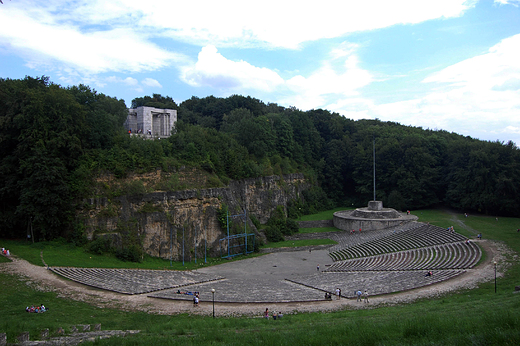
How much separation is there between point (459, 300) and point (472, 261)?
34.4 ft

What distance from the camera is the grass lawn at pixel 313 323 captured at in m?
9.93

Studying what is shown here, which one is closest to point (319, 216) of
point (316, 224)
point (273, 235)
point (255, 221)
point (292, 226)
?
point (316, 224)

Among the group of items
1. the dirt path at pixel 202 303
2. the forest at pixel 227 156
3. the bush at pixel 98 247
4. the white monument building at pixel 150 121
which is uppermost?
the white monument building at pixel 150 121

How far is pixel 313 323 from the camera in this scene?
45.9 feet

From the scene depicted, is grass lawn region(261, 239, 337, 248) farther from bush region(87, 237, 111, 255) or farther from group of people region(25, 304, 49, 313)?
group of people region(25, 304, 49, 313)

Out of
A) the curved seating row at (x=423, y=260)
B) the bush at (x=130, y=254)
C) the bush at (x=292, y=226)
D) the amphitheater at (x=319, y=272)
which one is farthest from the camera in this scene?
the bush at (x=292, y=226)

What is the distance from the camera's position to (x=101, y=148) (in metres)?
35.9

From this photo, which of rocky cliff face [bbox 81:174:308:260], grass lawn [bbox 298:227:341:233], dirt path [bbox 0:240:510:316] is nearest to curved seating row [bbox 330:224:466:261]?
grass lawn [bbox 298:227:341:233]

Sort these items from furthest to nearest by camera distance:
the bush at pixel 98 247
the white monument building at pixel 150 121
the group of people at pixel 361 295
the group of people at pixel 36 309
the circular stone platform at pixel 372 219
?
the white monument building at pixel 150 121 → the circular stone platform at pixel 372 219 → the bush at pixel 98 247 → the group of people at pixel 361 295 → the group of people at pixel 36 309

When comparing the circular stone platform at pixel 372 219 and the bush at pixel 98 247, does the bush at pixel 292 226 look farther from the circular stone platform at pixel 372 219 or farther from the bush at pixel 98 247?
the bush at pixel 98 247

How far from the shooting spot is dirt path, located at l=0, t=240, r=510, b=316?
1941 cm

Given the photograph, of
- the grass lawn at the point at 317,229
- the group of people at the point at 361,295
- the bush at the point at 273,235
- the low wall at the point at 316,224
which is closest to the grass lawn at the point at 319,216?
the low wall at the point at 316,224

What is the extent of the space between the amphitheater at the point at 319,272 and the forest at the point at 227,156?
9564 mm

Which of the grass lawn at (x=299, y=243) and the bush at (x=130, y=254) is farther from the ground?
the bush at (x=130, y=254)
